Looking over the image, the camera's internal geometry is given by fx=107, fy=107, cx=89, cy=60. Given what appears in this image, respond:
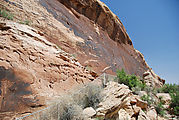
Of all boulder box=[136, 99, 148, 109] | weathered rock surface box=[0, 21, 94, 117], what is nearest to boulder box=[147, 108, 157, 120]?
boulder box=[136, 99, 148, 109]

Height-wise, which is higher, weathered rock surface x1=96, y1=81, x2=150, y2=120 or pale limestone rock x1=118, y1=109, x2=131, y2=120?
weathered rock surface x1=96, y1=81, x2=150, y2=120

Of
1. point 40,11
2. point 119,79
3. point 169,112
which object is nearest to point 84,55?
point 119,79

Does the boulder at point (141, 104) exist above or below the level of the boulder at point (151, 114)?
above

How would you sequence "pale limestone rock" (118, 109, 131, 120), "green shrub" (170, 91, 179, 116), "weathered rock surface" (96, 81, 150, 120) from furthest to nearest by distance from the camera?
"green shrub" (170, 91, 179, 116)
"pale limestone rock" (118, 109, 131, 120)
"weathered rock surface" (96, 81, 150, 120)

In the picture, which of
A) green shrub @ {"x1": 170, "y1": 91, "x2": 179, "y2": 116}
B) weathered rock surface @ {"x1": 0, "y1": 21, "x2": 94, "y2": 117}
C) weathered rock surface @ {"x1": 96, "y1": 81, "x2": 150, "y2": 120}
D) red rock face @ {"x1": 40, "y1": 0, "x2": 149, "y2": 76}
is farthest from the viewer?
red rock face @ {"x1": 40, "y1": 0, "x2": 149, "y2": 76}

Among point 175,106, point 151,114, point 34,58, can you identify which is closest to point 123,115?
point 151,114

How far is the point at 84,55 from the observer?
8.84 meters

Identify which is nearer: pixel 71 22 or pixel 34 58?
pixel 34 58

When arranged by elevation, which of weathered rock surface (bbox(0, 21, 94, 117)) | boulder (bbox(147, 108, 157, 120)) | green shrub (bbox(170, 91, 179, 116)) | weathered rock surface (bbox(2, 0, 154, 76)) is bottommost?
boulder (bbox(147, 108, 157, 120))

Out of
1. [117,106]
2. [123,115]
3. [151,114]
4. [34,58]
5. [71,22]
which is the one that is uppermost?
[71,22]

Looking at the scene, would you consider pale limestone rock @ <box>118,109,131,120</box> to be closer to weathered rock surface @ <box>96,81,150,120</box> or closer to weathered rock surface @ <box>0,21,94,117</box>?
weathered rock surface @ <box>96,81,150,120</box>

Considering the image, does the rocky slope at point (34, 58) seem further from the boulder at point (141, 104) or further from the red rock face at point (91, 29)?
the boulder at point (141, 104)

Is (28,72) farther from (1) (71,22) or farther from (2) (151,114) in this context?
(1) (71,22)

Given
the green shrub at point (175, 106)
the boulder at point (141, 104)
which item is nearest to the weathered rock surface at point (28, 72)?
the boulder at point (141, 104)
